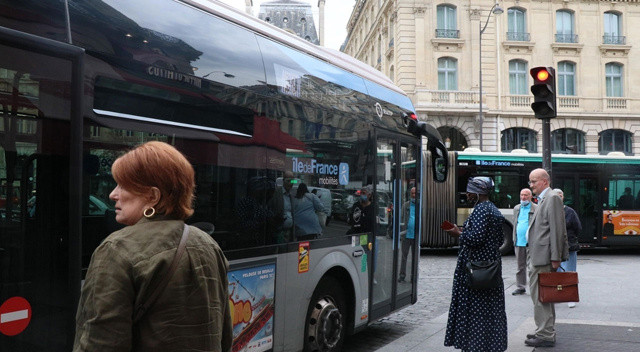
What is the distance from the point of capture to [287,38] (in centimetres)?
527

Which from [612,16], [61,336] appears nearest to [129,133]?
[61,336]

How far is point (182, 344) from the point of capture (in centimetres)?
187

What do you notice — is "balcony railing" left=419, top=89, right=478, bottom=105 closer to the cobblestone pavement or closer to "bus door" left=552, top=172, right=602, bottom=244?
"bus door" left=552, top=172, right=602, bottom=244

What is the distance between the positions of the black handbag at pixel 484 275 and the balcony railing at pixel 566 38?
114 ft

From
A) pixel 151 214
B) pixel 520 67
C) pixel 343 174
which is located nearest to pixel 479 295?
pixel 343 174

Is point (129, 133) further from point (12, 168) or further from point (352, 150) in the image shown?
point (352, 150)

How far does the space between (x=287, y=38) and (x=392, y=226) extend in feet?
8.49

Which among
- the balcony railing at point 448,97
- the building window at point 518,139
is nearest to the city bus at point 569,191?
the balcony railing at point 448,97

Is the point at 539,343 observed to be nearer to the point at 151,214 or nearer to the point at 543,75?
the point at 543,75

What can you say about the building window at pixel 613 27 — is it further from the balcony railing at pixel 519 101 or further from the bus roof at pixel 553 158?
the bus roof at pixel 553 158

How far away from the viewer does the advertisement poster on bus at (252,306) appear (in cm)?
418

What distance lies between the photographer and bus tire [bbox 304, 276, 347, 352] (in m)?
5.25

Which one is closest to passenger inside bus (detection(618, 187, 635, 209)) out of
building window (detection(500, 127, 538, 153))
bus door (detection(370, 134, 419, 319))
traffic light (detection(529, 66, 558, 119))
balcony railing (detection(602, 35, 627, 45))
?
traffic light (detection(529, 66, 558, 119))

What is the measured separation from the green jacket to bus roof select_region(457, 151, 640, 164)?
16.3m
